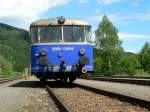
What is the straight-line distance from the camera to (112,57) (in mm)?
95062

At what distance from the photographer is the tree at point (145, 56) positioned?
131350 millimetres

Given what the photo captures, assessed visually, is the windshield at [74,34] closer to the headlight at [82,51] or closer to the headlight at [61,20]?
the headlight at [61,20]

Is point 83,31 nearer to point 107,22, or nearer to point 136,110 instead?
point 136,110

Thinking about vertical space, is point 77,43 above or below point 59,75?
above

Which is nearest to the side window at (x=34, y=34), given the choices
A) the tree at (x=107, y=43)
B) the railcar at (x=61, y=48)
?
the railcar at (x=61, y=48)

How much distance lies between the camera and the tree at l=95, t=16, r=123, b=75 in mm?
92812

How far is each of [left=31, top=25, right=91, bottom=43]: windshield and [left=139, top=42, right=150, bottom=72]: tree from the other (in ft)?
332

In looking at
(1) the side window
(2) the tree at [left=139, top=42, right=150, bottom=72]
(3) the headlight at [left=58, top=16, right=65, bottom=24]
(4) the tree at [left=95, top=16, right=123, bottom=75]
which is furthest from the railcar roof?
(2) the tree at [left=139, top=42, right=150, bottom=72]

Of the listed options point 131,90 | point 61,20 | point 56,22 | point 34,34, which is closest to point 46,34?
point 34,34

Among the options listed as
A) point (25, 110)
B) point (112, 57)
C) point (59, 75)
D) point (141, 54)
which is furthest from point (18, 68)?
point (25, 110)

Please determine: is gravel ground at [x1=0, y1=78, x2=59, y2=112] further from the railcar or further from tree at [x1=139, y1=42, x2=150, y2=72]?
tree at [x1=139, y1=42, x2=150, y2=72]

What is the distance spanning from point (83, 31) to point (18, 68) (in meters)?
173

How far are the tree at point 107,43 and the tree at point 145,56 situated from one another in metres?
30.4

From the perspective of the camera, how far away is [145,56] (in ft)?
454
